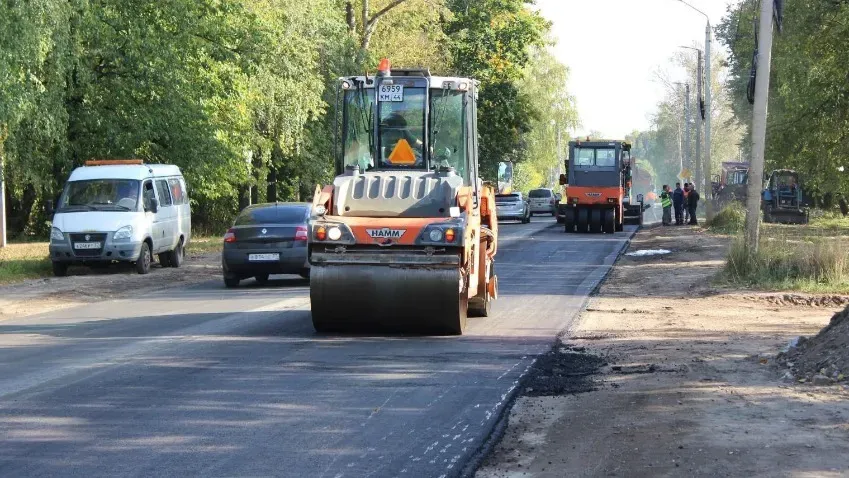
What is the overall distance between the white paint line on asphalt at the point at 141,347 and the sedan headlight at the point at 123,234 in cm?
726

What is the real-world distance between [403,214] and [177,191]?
15.3 metres

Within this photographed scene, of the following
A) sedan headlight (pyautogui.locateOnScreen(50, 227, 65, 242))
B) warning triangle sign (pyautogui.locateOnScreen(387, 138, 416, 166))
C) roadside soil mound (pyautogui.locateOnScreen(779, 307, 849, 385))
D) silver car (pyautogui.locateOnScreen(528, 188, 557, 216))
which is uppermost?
warning triangle sign (pyautogui.locateOnScreen(387, 138, 416, 166))

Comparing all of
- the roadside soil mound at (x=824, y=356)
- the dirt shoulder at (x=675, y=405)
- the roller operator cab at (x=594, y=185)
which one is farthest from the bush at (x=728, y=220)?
the roadside soil mound at (x=824, y=356)

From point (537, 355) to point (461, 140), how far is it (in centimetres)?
418

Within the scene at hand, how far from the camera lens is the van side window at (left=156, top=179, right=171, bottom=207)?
26.7 m

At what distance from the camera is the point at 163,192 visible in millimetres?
27031

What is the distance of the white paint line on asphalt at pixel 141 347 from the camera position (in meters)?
10.8

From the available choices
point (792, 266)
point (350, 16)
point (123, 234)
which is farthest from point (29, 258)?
point (350, 16)

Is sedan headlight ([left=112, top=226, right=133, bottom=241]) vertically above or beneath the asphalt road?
above

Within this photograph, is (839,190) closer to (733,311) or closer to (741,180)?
(733,311)

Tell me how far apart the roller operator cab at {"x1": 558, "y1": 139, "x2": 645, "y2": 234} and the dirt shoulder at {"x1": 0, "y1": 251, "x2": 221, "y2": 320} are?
19.6 meters

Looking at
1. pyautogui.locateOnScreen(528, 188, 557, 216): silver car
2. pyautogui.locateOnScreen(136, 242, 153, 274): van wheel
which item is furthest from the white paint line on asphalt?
pyautogui.locateOnScreen(528, 188, 557, 216): silver car

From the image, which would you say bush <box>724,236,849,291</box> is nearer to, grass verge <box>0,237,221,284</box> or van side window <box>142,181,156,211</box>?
van side window <box>142,181,156,211</box>

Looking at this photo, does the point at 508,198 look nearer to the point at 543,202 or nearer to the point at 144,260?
the point at 543,202
